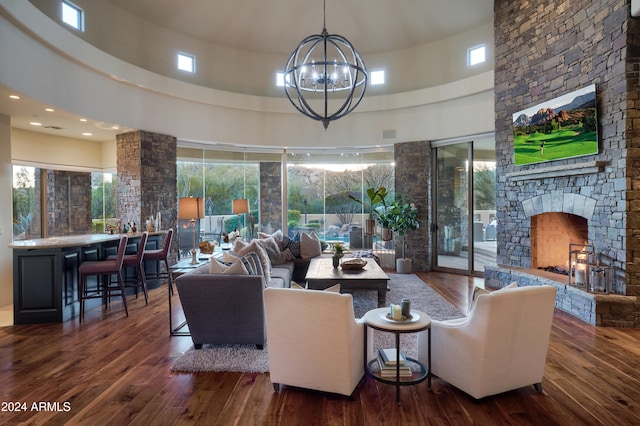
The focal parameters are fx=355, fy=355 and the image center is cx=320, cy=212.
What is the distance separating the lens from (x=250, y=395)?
2.98 meters

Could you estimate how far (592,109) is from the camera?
4793 millimetres

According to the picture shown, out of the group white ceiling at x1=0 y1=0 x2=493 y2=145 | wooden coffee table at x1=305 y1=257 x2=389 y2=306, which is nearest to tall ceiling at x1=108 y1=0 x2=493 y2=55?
white ceiling at x1=0 y1=0 x2=493 y2=145

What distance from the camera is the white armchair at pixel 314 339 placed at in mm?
2727

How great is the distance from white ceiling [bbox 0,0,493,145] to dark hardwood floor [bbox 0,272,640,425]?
14.9 feet

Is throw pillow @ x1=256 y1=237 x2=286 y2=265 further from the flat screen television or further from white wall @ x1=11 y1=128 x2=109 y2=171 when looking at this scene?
white wall @ x1=11 y1=128 x2=109 y2=171

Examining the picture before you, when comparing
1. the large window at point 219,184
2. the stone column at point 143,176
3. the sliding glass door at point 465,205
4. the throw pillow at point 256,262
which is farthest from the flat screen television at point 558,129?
the stone column at point 143,176

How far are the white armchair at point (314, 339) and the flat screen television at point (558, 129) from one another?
4345 millimetres

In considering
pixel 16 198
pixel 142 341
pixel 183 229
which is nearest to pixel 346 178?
pixel 183 229

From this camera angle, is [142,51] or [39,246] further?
[142,51]

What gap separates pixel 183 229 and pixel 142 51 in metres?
3.91

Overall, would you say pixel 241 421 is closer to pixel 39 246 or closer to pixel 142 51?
pixel 39 246

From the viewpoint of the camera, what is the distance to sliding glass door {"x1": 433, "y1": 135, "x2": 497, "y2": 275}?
25.3ft

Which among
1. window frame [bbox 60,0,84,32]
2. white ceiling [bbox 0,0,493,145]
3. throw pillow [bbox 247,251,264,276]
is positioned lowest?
throw pillow [bbox 247,251,264,276]

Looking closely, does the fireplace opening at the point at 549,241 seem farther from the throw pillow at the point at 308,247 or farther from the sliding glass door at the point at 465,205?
the throw pillow at the point at 308,247
